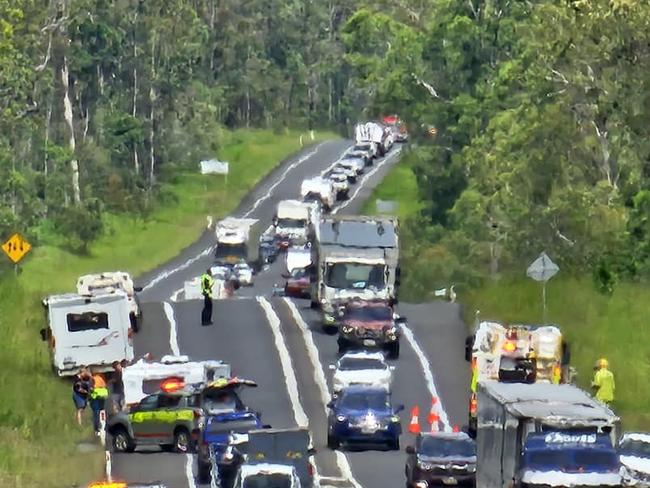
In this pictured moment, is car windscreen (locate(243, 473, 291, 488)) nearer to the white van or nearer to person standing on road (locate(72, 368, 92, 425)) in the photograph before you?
person standing on road (locate(72, 368, 92, 425))

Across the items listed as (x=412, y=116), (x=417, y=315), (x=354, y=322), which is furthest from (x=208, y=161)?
(x=354, y=322)

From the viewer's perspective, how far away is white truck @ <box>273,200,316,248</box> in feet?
317

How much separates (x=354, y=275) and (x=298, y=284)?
54.9ft

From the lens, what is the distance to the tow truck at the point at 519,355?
42.0 metres

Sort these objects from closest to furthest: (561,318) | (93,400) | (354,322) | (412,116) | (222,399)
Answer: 1. (222,399)
2. (93,400)
3. (354,322)
4. (561,318)
5. (412,116)

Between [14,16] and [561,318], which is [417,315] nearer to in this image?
[561,318]

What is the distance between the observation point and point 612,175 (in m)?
72.0

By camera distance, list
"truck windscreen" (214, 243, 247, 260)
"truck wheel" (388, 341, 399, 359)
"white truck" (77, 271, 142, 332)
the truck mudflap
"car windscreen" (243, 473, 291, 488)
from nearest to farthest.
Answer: the truck mudflap
"car windscreen" (243, 473, 291, 488)
"truck wheel" (388, 341, 399, 359)
"white truck" (77, 271, 142, 332)
"truck windscreen" (214, 243, 247, 260)

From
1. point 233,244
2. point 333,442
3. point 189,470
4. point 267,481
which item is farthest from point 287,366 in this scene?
point 233,244

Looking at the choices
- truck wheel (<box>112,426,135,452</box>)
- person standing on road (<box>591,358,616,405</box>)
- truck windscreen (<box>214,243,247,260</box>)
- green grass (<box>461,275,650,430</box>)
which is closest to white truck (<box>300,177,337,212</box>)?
truck windscreen (<box>214,243,247,260</box>)

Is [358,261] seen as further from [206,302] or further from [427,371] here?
[427,371]

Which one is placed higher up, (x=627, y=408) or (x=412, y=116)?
(x=412, y=116)

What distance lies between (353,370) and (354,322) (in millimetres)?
6096

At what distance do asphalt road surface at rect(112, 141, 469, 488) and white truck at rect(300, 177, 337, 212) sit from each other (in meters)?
49.4
